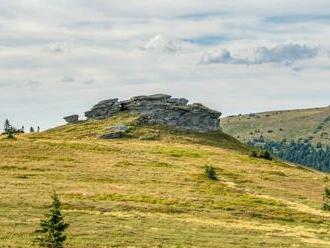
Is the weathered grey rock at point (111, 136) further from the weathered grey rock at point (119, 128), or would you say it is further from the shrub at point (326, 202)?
the shrub at point (326, 202)

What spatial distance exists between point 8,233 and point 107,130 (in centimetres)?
12087

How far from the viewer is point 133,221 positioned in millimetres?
71250

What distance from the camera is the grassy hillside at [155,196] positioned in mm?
64250

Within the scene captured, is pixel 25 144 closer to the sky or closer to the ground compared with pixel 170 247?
closer to the sky

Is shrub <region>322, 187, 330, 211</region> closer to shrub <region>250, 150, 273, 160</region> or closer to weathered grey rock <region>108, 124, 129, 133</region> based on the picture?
shrub <region>250, 150, 273, 160</region>

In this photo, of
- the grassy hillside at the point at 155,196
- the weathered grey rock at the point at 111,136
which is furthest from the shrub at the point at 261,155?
the weathered grey rock at the point at 111,136

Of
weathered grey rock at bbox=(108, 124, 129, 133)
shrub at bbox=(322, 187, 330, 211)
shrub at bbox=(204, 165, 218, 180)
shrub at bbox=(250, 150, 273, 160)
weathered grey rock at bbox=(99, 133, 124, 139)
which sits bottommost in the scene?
shrub at bbox=(322, 187, 330, 211)

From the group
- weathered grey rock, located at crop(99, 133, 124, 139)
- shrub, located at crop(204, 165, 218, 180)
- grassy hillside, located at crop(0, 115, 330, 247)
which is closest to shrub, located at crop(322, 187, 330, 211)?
grassy hillside, located at crop(0, 115, 330, 247)

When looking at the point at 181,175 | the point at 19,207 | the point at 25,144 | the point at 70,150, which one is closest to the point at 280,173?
the point at 181,175

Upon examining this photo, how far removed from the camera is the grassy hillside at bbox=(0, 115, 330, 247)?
211 feet

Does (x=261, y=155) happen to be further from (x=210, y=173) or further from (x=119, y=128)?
(x=210, y=173)

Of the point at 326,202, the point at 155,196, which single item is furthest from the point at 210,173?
the point at 326,202

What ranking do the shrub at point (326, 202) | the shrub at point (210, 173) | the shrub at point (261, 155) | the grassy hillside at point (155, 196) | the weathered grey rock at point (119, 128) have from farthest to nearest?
the weathered grey rock at point (119, 128) → the shrub at point (261, 155) → the shrub at point (210, 173) → the shrub at point (326, 202) → the grassy hillside at point (155, 196)

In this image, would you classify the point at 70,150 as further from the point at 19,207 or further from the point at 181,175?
the point at 19,207
